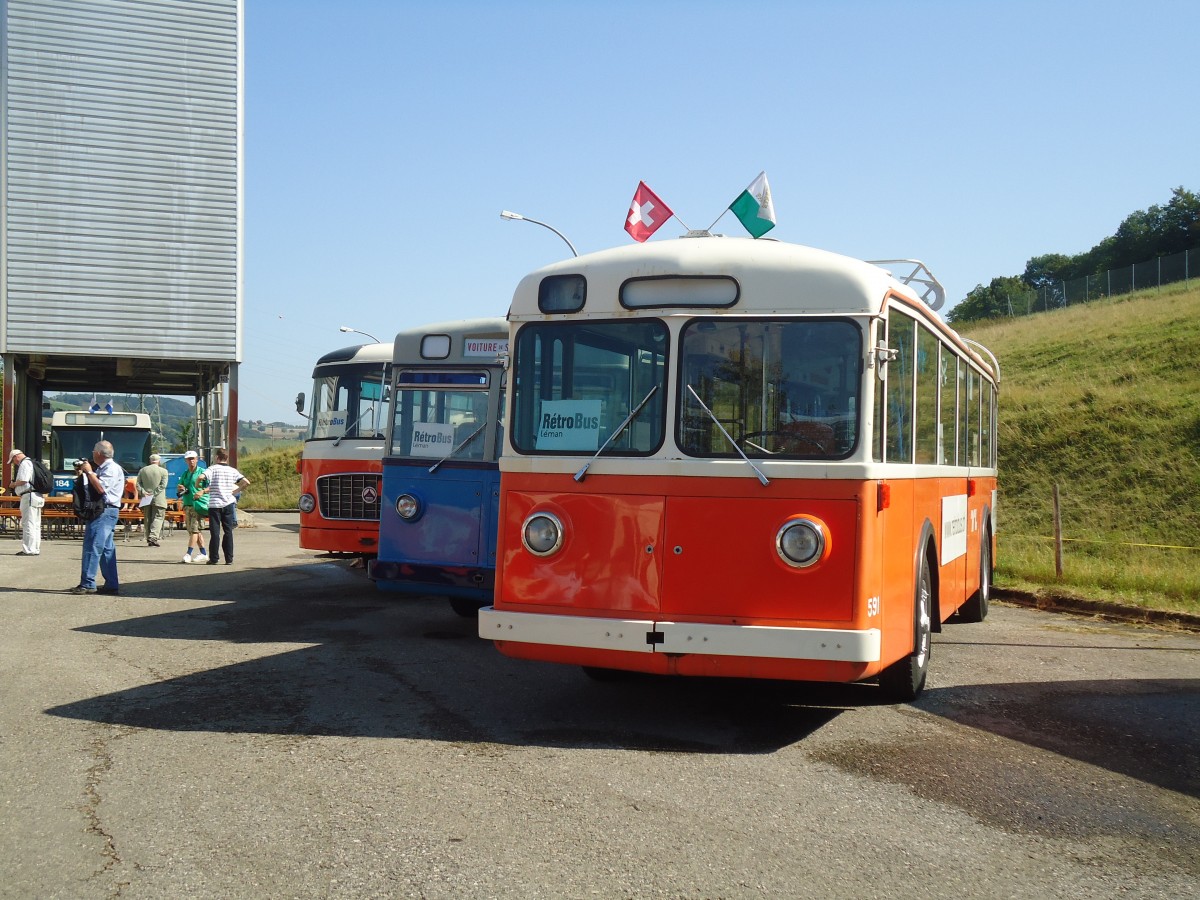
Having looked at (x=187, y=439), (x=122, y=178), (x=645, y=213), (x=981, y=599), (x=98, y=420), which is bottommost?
(x=981, y=599)

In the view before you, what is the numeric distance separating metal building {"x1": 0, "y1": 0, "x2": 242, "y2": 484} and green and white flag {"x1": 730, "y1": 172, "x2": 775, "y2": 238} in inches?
859

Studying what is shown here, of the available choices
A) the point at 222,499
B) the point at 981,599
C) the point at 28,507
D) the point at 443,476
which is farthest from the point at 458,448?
the point at 28,507

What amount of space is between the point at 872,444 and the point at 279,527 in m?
26.7

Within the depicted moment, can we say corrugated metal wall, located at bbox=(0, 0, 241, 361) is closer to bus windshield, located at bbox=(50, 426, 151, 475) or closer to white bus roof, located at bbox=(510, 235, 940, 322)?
bus windshield, located at bbox=(50, 426, 151, 475)

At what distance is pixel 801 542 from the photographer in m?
6.67

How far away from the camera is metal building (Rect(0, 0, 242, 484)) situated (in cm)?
2952

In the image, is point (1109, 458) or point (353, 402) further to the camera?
point (1109, 458)

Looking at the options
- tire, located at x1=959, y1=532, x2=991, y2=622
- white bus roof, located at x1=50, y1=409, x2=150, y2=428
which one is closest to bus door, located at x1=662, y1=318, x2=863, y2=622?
tire, located at x1=959, y1=532, x2=991, y2=622

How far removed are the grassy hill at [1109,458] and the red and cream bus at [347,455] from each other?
8847mm

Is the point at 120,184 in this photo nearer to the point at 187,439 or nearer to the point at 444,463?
the point at 444,463

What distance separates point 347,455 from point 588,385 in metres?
8.50

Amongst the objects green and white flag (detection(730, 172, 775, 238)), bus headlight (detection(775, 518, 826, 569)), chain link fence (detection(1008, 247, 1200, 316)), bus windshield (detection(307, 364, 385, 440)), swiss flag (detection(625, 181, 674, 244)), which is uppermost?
chain link fence (detection(1008, 247, 1200, 316))

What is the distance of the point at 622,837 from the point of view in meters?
5.01

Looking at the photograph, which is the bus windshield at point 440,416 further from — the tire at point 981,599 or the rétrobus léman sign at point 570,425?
the tire at point 981,599
